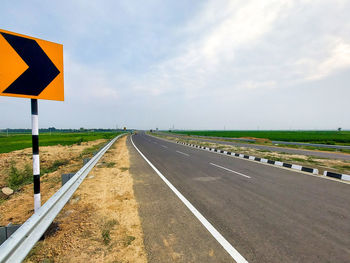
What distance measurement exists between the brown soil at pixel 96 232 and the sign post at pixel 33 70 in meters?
0.72

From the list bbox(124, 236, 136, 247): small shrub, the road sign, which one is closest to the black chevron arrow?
the road sign

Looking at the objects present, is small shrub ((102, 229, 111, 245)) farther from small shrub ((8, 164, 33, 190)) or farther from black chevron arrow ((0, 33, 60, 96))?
small shrub ((8, 164, 33, 190))

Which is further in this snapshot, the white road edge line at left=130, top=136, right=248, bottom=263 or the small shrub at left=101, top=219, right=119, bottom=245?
the small shrub at left=101, top=219, right=119, bottom=245

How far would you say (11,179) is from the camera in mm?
7250

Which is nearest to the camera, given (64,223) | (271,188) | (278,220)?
(64,223)

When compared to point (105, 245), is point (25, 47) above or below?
above

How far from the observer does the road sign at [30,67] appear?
2.31m

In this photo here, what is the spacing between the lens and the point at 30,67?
252cm

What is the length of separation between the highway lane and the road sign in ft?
13.1

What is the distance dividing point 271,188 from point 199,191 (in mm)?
2594

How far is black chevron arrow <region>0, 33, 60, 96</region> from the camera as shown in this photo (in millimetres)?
2383

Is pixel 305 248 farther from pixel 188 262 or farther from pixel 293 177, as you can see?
pixel 293 177

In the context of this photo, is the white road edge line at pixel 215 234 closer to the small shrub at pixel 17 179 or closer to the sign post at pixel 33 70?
the sign post at pixel 33 70

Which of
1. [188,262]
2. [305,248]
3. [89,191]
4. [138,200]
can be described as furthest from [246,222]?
[89,191]
